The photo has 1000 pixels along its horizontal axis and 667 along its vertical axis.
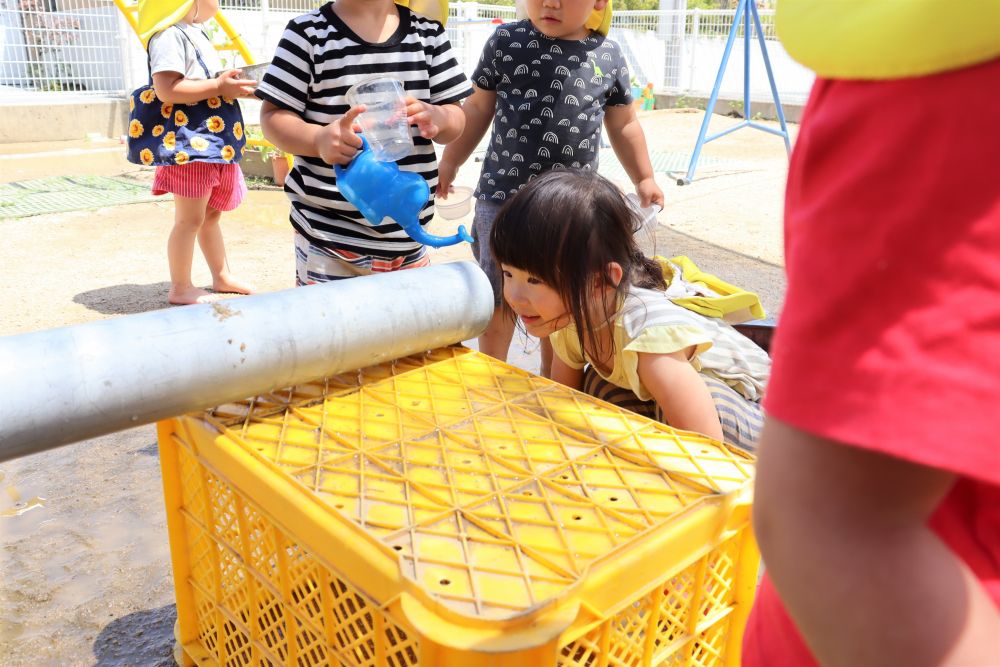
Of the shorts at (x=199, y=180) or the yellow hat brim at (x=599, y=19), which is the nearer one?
the yellow hat brim at (x=599, y=19)

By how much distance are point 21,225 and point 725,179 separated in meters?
5.46

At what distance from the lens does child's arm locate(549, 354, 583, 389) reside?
2096 millimetres

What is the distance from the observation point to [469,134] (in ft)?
9.06

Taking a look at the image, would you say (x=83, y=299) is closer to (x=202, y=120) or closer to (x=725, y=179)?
(x=202, y=120)

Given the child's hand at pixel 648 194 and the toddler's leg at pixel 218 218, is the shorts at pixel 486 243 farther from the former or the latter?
the toddler's leg at pixel 218 218

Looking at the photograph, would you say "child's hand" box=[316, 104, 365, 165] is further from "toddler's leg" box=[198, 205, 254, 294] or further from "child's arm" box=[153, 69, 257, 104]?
"toddler's leg" box=[198, 205, 254, 294]

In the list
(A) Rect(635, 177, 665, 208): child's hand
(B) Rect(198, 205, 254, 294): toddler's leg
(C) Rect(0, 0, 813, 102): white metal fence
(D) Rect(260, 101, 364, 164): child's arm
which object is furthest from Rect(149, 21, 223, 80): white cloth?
(C) Rect(0, 0, 813, 102): white metal fence

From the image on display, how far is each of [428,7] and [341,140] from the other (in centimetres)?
63

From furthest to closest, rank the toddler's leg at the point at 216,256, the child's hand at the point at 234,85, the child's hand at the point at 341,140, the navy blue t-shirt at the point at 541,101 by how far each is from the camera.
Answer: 1. the toddler's leg at the point at 216,256
2. the child's hand at the point at 234,85
3. the navy blue t-shirt at the point at 541,101
4. the child's hand at the point at 341,140

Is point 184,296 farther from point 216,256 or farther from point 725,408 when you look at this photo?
point 725,408

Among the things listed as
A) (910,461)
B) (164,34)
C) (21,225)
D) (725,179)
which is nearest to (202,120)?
(164,34)

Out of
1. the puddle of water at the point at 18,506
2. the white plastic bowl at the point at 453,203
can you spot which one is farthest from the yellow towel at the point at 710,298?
the puddle of water at the point at 18,506

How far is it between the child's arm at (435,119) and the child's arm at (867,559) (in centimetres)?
182

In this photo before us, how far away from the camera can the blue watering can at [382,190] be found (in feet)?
6.43
